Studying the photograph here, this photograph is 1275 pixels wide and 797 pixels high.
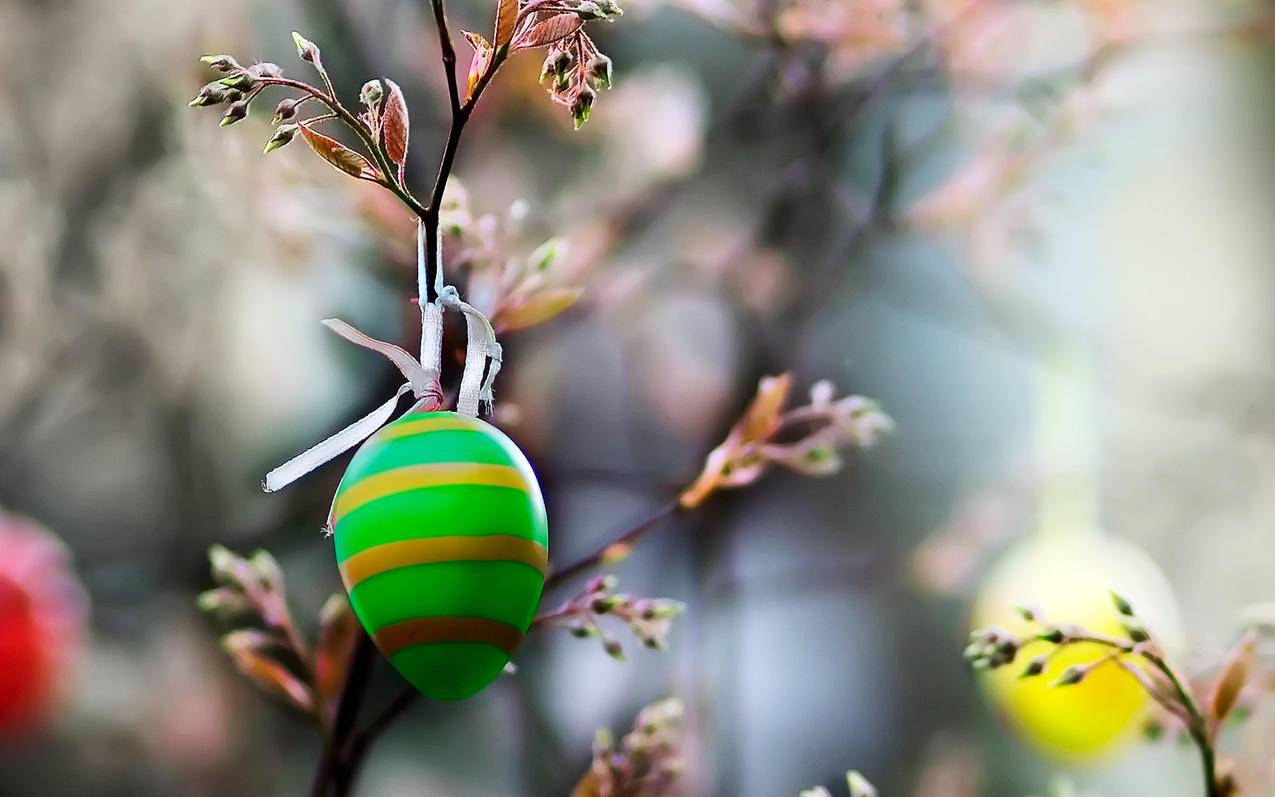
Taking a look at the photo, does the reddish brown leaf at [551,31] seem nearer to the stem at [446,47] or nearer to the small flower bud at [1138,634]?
the stem at [446,47]

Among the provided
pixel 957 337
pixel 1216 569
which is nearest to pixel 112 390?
pixel 957 337

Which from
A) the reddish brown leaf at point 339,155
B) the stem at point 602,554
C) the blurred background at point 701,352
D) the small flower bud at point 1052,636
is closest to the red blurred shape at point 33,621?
the blurred background at point 701,352

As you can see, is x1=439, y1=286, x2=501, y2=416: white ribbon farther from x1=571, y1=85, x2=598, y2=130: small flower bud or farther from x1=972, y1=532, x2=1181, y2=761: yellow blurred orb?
x1=972, y1=532, x2=1181, y2=761: yellow blurred orb

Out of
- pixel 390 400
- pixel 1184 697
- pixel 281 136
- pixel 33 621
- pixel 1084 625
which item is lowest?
pixel 33 621

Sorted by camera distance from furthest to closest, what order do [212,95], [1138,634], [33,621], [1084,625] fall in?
[33,621] → [1084,625] → [1138,634] → [212,95]

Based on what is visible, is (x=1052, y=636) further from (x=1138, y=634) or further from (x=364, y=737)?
(x=364, y=737)

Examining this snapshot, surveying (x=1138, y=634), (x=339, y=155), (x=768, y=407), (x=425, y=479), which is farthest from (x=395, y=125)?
(x=1138, y=634)

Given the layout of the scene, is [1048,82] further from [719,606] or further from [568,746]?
[568,746]

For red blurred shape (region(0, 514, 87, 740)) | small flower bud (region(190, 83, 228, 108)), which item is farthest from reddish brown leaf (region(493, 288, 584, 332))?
red blurred shape (region(0, 514, 87, 740))
